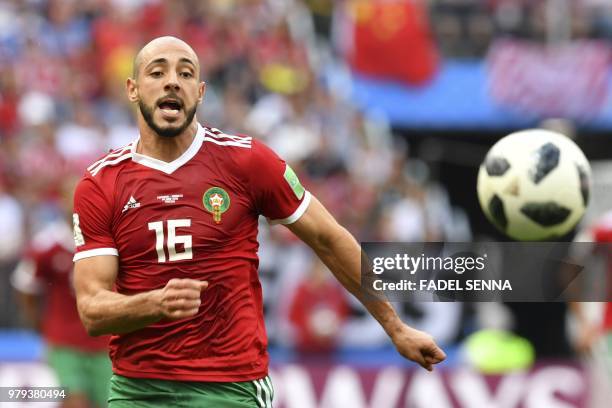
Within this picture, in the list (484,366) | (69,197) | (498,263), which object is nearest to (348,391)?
(484,366)

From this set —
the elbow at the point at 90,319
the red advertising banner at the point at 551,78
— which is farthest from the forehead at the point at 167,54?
the red advertising banner at the point at 551,78

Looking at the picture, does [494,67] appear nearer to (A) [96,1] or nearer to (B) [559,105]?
(B) [559,105]

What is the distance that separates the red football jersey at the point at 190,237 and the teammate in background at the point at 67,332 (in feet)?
12.9

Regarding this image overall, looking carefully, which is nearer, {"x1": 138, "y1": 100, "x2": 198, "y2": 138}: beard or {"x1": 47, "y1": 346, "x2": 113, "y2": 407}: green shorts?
{"x1": 138, "y1": 100, "x2": 198, "y2": 138}: beard

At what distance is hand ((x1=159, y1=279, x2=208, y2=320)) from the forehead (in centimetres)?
107

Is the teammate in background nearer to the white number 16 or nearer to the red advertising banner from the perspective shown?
the white number 16

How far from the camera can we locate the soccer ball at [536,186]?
661 cm

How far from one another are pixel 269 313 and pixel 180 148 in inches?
277

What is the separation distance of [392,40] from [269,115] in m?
1.90

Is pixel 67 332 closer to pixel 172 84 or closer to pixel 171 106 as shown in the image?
pixel 171 106

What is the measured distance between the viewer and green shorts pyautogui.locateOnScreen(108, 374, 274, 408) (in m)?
5.24

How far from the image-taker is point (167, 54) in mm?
5277

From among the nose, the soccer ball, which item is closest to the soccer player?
the nose

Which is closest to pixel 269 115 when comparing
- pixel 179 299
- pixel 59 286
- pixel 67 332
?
pixel 59 286
